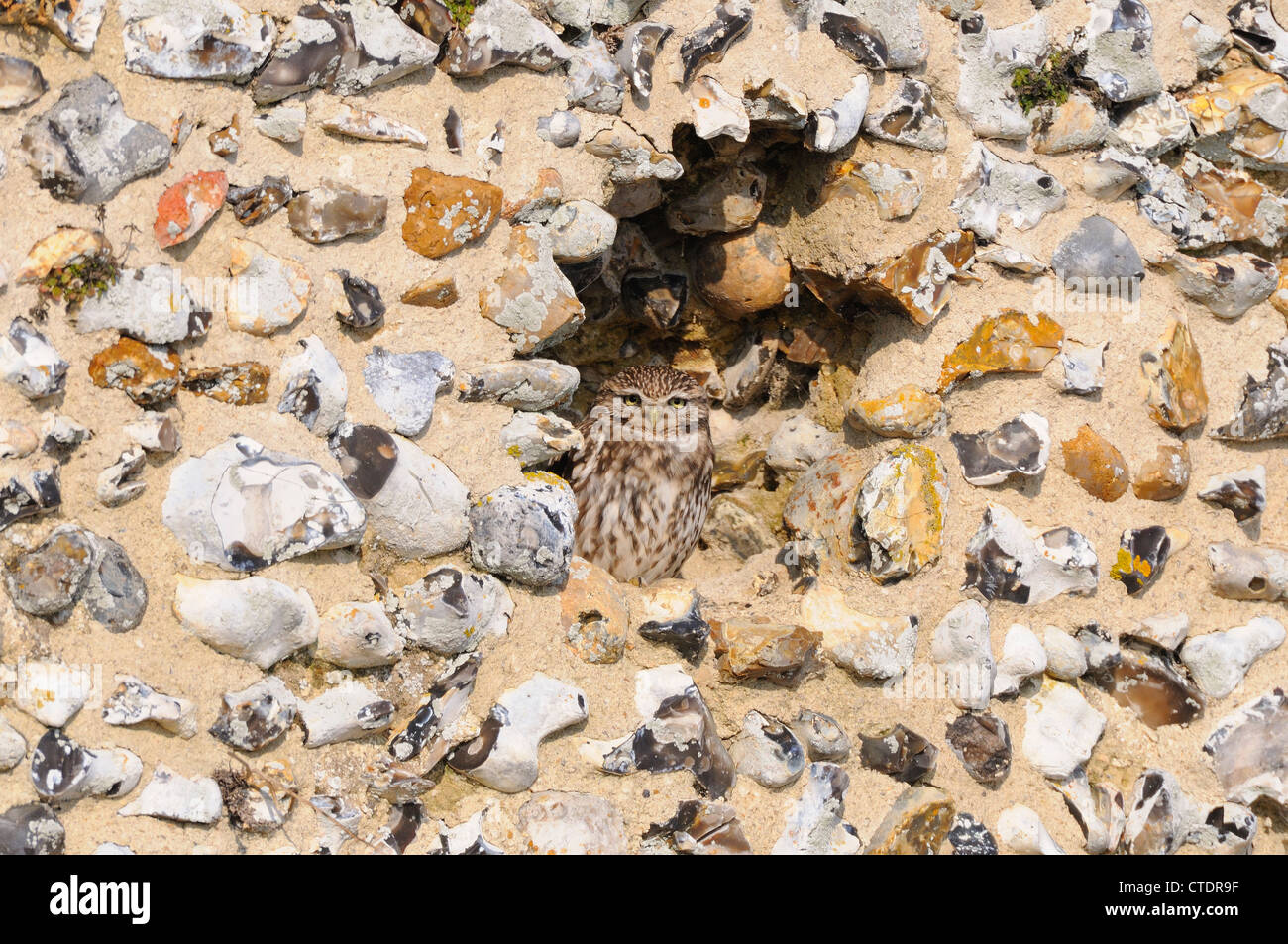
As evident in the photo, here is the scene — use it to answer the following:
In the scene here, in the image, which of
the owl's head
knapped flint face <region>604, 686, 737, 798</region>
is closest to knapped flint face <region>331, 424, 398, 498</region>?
knapped flint face <region>604, 686, 737, 798</region>

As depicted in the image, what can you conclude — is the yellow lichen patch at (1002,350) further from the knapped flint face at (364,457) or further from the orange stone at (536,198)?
the knapped flint face at (364,457)

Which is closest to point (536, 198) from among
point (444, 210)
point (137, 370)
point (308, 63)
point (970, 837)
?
point (444, 210)

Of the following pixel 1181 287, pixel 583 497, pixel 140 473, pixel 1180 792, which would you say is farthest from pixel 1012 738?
pixel 140 473

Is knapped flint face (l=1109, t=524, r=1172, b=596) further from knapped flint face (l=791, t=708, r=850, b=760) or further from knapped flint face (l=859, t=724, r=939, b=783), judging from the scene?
knapped flint face (l=791, t=708, r=850, b=760)

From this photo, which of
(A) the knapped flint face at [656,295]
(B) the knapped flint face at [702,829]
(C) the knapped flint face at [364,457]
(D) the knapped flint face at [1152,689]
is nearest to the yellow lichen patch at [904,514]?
(D) the knapped flint face at [1152,689]

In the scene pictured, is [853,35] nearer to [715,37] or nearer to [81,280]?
[715,37]

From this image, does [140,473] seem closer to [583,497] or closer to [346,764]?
[346,764]
